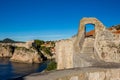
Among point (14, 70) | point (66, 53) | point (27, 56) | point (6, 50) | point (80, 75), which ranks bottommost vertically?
point (14, 70)

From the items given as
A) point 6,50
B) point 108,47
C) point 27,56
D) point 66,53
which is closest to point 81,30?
point 108,47

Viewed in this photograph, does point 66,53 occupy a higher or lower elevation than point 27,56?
lower

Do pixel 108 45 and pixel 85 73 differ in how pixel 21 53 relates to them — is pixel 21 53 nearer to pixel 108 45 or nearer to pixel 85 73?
pixel 108 45

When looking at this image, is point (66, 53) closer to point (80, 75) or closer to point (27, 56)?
point (80, 75)

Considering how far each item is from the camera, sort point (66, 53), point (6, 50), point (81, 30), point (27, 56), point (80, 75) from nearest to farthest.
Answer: point (80, 75) < point (81, 30) < point (66, 53) < point (27, 56) < point (6, 50)

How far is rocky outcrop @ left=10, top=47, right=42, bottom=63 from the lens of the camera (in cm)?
7862

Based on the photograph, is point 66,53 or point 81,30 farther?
point 66,53

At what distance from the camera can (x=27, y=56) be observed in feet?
260

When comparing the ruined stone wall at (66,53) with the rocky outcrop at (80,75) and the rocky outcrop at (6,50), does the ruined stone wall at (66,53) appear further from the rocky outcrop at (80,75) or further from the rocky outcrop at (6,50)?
the rocky outcrop at (6,50)

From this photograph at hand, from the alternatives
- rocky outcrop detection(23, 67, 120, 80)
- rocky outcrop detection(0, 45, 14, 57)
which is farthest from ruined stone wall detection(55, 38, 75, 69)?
rocky outcrop detection(0, 45, 14, 57)

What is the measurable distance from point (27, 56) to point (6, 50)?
56.0 ft

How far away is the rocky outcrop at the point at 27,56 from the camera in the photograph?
258 feet

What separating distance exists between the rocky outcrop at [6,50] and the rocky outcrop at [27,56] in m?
10.2

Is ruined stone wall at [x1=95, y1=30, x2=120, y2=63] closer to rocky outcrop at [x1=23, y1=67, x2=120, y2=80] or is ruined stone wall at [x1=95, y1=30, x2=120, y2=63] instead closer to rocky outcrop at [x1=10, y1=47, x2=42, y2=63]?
rocky outcrop at [x1=23, y1=67, x2=120, y2=80]
